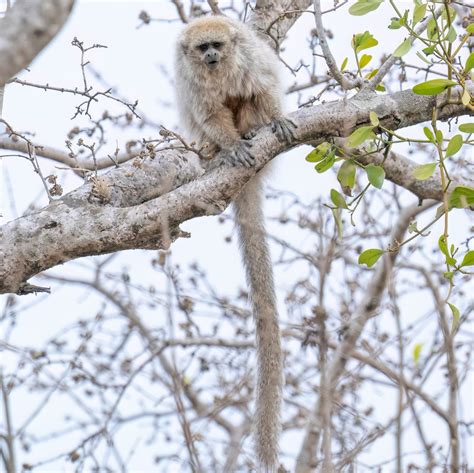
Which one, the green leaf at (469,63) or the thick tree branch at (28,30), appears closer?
the thick tree branch at (28,30)

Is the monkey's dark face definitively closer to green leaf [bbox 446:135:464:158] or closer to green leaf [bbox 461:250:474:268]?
green leaf [bbox 446:135:464:158]

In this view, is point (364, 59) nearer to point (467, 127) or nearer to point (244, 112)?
point (467, 127)

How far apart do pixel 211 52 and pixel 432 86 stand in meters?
2.03

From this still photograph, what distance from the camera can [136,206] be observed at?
14.4ft

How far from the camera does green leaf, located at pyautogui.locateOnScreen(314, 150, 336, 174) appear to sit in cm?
448

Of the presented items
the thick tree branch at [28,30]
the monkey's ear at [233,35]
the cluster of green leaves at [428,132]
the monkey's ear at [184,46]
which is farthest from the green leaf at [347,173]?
the thick tree branch at [28,30]

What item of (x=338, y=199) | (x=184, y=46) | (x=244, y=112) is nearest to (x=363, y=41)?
(x=338, y=199)

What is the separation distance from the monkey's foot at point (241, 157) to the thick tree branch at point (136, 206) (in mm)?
43

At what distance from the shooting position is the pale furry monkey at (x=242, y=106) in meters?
5.55

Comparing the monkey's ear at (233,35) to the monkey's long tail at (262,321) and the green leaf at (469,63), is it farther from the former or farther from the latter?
the green leaf at (469,63)

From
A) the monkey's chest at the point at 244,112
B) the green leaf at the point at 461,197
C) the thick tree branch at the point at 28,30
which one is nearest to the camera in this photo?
the thick tree branch at the point at 28,30

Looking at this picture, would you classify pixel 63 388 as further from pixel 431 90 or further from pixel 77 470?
pixel 431 90

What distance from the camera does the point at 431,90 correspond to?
408 cm

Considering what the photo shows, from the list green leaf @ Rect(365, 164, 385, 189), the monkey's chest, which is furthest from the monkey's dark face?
green leaf @ Rect(365, 164, 385, 189)
